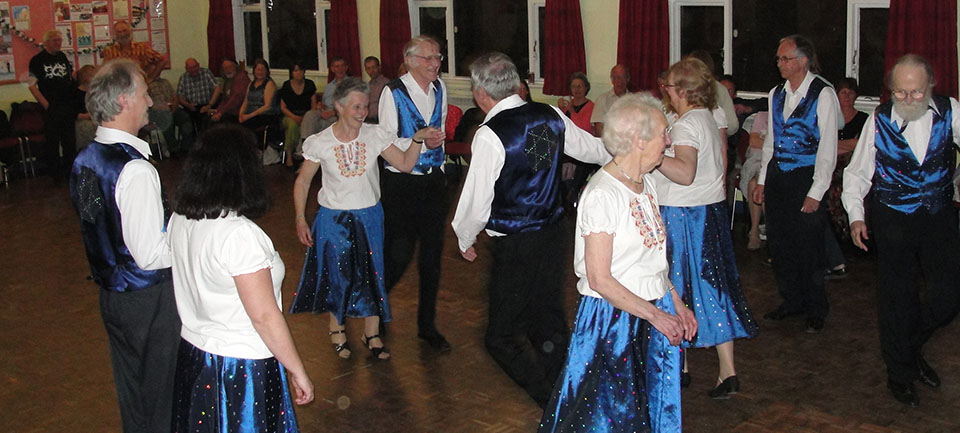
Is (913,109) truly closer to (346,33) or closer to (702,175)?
(702,175)

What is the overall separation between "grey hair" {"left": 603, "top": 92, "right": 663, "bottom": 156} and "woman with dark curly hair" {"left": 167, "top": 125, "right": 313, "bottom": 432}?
3.43ft

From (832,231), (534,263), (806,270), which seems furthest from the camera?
(832,231)

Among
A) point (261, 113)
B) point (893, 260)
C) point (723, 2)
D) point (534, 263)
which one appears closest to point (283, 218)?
point (261, 113)

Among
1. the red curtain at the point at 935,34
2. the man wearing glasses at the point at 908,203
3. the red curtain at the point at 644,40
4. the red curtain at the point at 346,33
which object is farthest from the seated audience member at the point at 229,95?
the man wearing glasses at the point at 908,203

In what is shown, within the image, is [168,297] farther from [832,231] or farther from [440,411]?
[832,231]

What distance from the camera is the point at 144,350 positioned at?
3400 millimetres

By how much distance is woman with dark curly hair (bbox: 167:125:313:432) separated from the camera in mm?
2715

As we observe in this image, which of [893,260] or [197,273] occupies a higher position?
[197,273]

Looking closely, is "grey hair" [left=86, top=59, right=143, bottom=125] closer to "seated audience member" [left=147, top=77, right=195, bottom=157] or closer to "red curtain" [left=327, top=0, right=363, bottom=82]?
"red curtain" [left=327, top=0, right=363, bottom=82]

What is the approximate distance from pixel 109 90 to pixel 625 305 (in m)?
1.72

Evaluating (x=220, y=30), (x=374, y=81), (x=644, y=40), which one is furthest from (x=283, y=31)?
(x=644, y=40)

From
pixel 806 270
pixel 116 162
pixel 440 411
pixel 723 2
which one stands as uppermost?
pixel 723 2

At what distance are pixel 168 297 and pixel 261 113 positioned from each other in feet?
27.2

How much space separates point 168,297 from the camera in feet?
11.1
